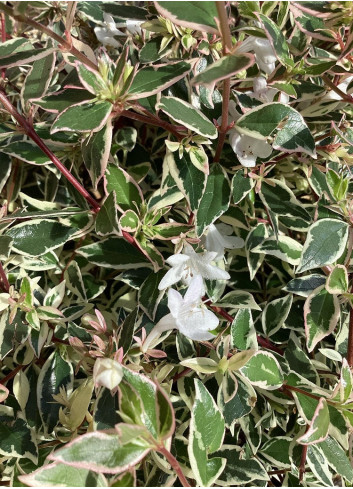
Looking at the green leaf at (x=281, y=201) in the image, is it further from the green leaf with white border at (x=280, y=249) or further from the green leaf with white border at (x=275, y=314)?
the green leaf with white border at (x=275, y=314)

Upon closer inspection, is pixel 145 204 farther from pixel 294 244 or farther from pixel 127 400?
pixel 127 400

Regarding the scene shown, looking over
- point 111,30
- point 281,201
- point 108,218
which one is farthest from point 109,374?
point 111,30

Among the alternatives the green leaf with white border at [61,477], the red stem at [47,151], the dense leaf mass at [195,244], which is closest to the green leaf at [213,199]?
the dense leaf mass at [195,244]

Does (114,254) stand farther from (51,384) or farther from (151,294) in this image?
(51,384)

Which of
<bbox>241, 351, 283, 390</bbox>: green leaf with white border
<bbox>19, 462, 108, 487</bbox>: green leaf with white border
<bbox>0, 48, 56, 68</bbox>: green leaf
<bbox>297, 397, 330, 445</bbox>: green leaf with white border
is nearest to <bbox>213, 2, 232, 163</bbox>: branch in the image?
<bbox>0, 48, 56, 68</bbox>: green leaf

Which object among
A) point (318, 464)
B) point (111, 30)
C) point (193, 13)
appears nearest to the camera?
point (193, 13)

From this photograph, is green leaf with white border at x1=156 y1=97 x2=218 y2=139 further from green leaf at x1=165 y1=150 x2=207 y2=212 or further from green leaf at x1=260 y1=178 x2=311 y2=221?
green leaf at x1=260 y1=178 x2=311 y2=221
